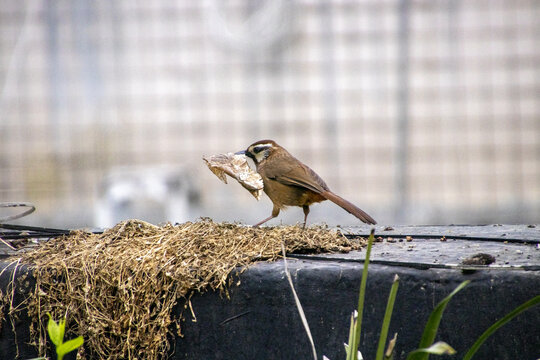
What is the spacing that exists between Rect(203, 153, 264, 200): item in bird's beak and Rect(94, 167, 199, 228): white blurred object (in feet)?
16.3

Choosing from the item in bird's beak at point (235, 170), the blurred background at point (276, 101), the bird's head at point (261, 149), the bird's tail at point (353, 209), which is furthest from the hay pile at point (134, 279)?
the blurred background at point (276, 101)

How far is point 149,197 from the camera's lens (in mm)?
8961

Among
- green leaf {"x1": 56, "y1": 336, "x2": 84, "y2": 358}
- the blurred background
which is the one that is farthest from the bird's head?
the blurred background

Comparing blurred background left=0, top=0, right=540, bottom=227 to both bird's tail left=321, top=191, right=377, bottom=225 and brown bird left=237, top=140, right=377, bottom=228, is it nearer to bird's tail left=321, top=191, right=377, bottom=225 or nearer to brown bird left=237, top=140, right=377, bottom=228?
brown bird left=237, top=140, right=377, bottom=228

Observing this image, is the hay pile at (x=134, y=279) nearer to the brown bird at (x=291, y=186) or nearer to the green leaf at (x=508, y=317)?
the green leaf at (x=508, y=317)

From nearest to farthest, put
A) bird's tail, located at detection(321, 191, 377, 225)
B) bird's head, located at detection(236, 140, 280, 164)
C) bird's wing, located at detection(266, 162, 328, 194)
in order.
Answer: bird's tail, located at detection(321, 191, 377, 225)
bird's wing, located at detection(266, 162, 328, 194)
bird's head, located at detection(236, 140, 280, 164)

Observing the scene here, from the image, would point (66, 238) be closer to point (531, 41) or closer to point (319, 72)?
point (319, 72)

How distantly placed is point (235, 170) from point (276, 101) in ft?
18.9

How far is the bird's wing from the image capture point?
436cm

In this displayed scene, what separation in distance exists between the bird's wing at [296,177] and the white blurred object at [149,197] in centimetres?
450

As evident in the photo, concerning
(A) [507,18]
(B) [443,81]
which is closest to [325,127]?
(B) [443,81]

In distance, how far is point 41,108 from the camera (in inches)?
381

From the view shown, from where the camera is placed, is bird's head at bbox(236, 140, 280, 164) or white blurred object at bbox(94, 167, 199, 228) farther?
white blurred object at bbox(94, 167, 199, 228)

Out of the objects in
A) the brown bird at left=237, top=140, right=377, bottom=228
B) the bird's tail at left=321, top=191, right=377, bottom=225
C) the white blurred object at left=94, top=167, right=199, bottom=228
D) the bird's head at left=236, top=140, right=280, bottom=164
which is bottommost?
the white blurred object at left=94, top=167, right=199, bottom=228
